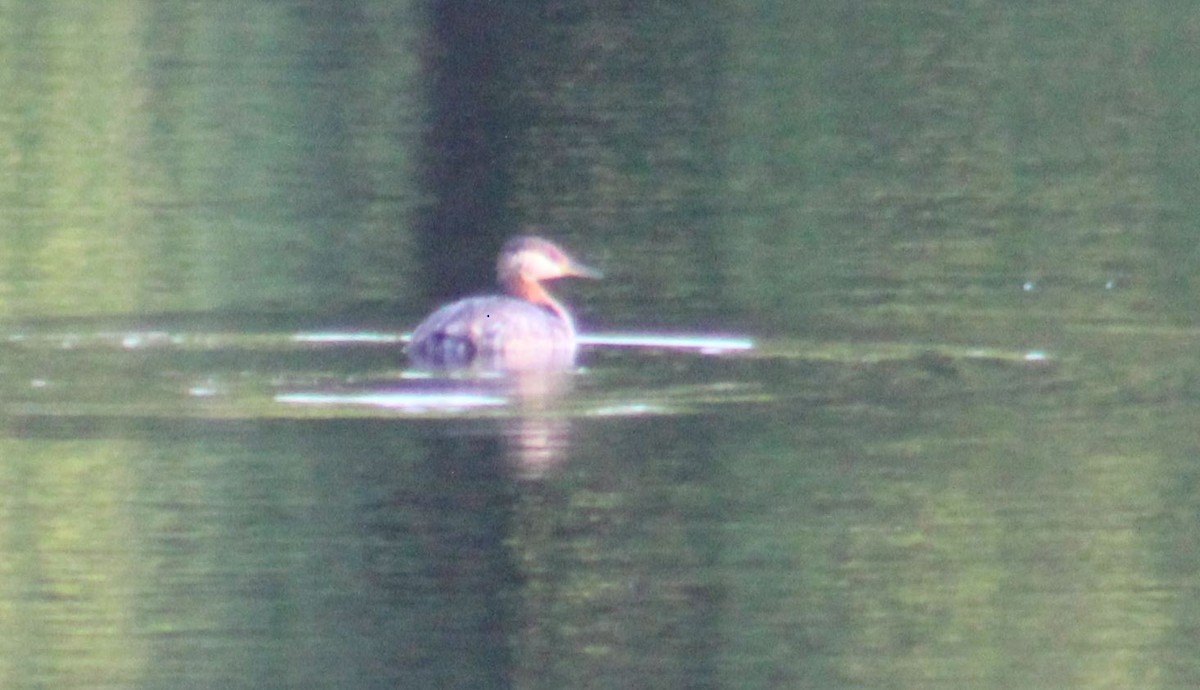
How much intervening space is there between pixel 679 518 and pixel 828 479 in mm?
611

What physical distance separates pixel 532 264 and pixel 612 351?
1.60m

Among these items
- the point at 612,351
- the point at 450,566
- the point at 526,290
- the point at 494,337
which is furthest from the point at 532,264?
the point at 450,566

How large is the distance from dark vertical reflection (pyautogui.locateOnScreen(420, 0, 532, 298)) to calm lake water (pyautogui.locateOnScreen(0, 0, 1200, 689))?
37mm

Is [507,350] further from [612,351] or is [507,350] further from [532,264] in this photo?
[532,264]

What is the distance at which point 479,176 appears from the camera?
16.3m

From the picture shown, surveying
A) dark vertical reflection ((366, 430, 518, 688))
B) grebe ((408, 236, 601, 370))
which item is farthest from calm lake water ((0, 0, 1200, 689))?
grebe ((408, 236, 601, 370))

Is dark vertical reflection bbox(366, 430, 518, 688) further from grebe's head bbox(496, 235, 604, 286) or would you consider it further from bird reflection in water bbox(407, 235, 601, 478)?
grebe's head bbox(496, 235, 604, 286)

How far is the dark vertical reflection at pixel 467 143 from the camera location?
14945mm

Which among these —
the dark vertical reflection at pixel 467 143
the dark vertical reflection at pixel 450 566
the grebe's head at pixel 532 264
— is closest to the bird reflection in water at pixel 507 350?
the dark vertical reflection at pixel 450 566

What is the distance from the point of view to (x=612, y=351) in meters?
11.6

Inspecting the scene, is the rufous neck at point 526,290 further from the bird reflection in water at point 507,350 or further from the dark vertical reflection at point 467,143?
the dark vertical reflection at point 467,143

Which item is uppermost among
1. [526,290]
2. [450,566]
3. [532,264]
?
[450,566]

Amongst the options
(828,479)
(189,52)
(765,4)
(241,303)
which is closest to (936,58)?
(765,4)

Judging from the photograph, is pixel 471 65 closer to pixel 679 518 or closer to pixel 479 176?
pixel 479 176
